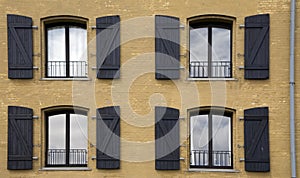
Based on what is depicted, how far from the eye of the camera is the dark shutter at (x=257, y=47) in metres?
13.6

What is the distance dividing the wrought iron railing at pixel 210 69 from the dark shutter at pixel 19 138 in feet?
15.6

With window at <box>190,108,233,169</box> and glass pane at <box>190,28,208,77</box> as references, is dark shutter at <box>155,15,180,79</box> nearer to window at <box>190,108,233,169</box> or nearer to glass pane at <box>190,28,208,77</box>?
glass pane at <box>190,28,208,77</box>

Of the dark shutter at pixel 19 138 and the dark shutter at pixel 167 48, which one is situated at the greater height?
the dark shutter at pixel 167 48

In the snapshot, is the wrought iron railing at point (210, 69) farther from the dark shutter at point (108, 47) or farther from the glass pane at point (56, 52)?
the glass pane at point (56, 52)

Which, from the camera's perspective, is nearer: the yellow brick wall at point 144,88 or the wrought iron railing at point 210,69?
the yellow brick wall at point 144,88

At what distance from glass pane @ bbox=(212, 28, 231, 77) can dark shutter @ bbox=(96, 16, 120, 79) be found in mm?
2757

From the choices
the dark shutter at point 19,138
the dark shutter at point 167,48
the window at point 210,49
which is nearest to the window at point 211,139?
the window at point 210,49

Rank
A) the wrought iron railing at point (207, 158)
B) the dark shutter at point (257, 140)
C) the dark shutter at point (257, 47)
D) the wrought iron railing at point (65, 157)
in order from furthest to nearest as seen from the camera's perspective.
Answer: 1. the wrought iron railing at point (65, 157)
2. the wrought iron railing at point (207, 158)
3. the dark shutter at point (257, 47)
4. the dark shutter at point (257, 140)

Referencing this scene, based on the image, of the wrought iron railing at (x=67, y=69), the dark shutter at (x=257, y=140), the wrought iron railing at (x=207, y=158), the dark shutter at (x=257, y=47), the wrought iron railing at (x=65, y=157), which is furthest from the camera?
the wrought iron railing at (x=67, y=69)

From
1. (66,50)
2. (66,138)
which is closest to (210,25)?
(66,50)

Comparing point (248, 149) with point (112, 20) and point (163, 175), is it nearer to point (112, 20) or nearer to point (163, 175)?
point (163, 175)

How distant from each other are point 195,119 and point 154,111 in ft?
4.08

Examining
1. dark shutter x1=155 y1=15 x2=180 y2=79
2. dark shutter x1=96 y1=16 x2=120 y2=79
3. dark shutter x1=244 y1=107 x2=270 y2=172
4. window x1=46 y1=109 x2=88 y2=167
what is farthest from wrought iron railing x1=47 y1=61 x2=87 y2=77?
dark shutter x1=244 y1=107 x2=270 y2=172

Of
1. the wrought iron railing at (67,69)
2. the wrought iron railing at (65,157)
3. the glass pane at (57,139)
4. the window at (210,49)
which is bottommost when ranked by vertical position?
the wrought iron railing at (65,157)
